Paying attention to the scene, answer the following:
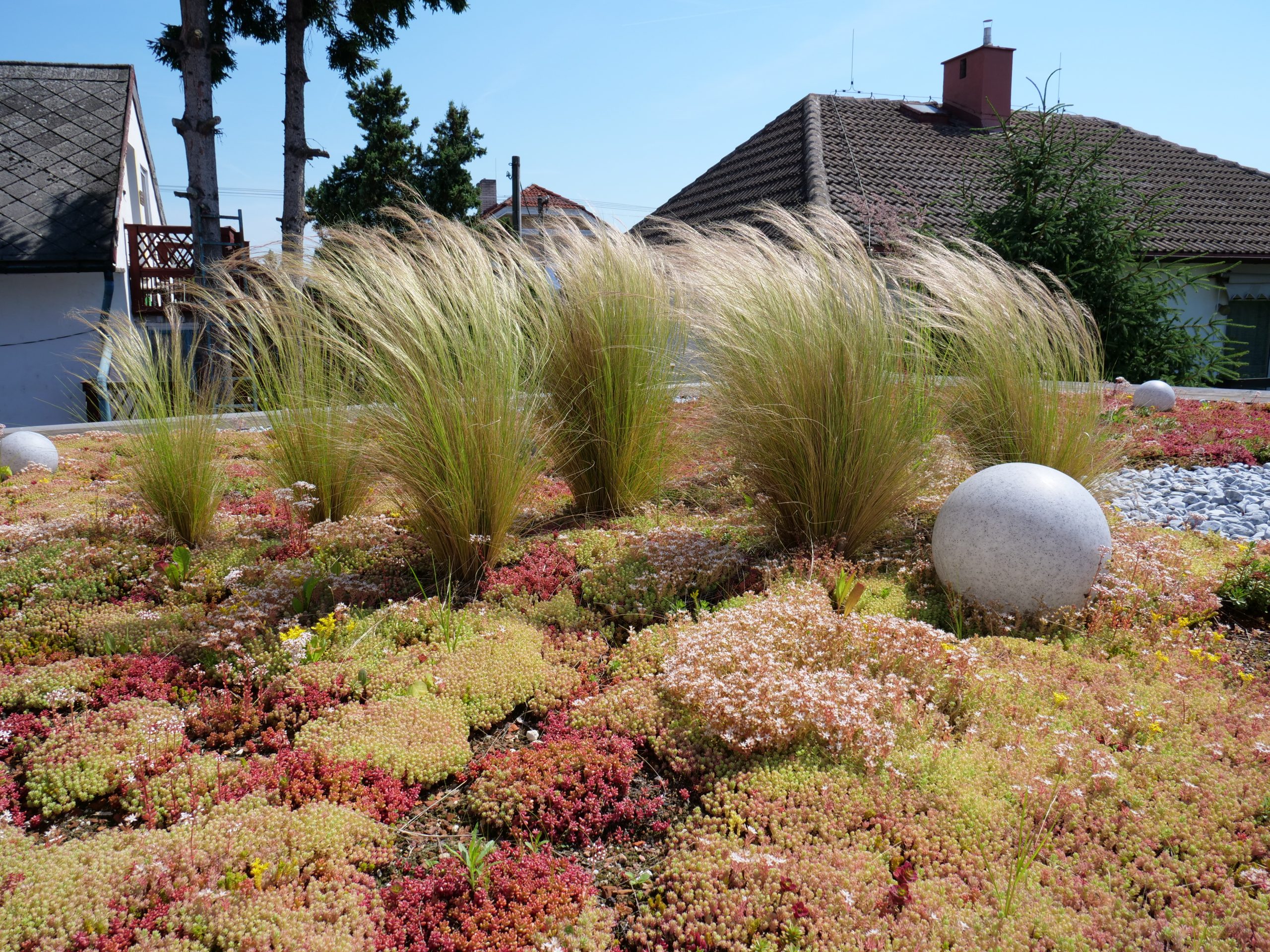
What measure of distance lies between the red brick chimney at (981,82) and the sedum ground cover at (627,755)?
45.4 ft

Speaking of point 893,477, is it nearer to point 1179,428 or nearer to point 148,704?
point 148,704

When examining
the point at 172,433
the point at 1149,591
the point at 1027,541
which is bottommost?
the point at 1149,591

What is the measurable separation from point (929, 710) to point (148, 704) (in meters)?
2.52

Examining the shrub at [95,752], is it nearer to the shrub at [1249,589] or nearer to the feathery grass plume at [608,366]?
the feathery grass plume at [608,366]

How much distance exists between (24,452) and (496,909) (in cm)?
609

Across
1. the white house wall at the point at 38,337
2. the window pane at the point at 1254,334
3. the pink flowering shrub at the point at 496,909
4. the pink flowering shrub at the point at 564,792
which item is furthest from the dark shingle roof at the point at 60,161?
the window pane at the point at 1254,334

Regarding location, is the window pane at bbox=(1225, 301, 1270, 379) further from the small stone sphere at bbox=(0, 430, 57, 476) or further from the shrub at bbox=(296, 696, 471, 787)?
the small stone sphere at bbox=(0, 430, 57, 476)

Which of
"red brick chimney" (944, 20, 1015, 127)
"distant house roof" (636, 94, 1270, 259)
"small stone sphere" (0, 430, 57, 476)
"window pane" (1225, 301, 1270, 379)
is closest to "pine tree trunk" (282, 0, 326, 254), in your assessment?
"small stone sphere" (0, 430, 57, 476)

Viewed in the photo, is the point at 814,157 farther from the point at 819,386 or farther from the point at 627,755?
the point at 627,755

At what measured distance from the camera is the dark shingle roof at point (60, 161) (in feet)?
34.8

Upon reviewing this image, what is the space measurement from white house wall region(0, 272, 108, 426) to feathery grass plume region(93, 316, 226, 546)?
816 cm

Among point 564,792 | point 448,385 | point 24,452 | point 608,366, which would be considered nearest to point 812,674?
point 564,792

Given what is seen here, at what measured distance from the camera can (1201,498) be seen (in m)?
4.96

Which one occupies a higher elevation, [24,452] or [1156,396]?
[1156,396]
